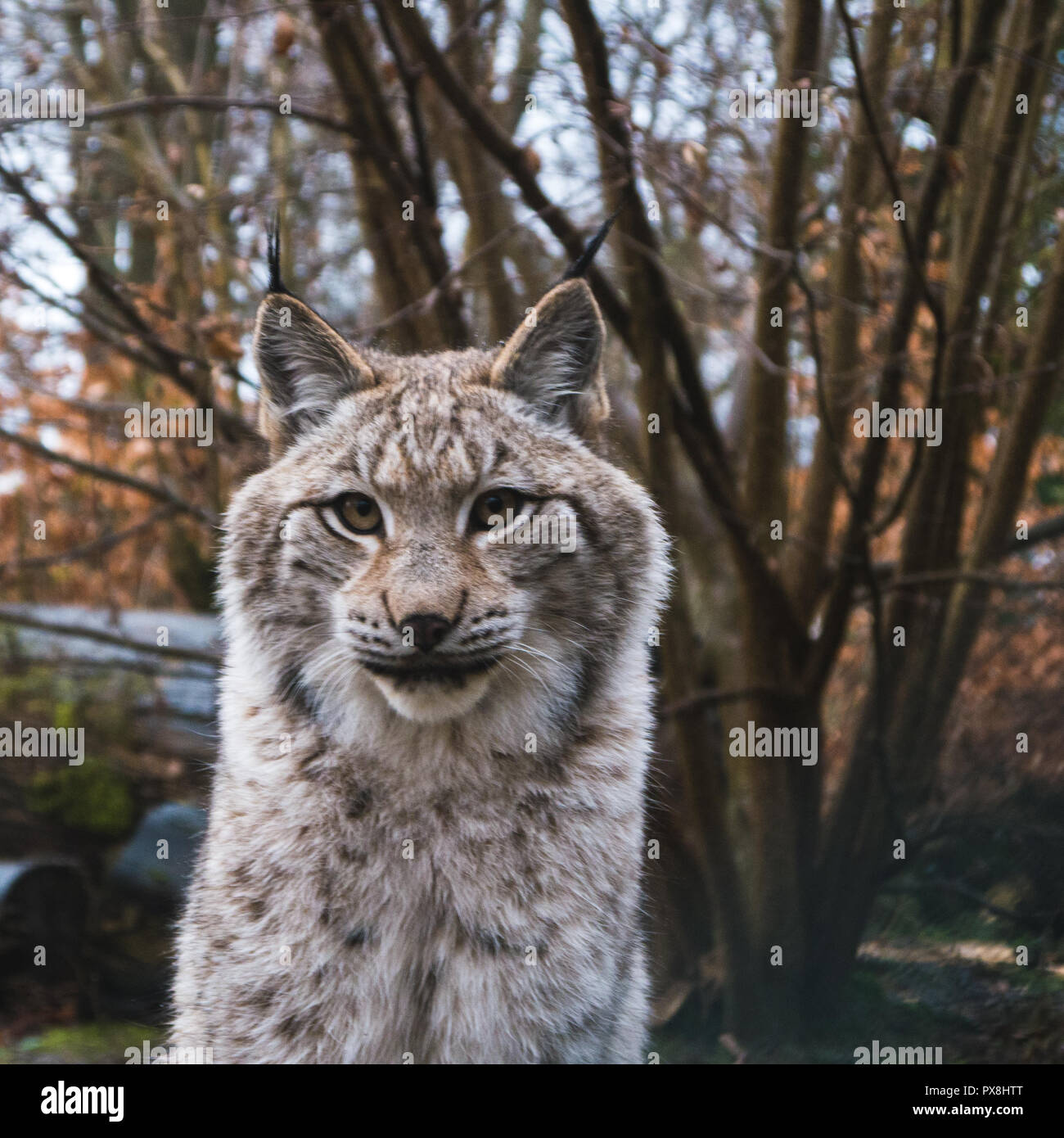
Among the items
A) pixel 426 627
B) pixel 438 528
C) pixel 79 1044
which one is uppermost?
pixel 438 528

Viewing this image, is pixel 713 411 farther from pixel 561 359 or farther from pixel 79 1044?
pixel 79 1044

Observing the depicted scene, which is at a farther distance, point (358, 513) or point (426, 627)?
point (358, 513)

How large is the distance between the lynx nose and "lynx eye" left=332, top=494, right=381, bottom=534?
14.1 inches

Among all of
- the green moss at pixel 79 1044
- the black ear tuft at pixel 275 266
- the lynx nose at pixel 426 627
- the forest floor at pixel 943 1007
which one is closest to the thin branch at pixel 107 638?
the green moss at pixel 79 1044

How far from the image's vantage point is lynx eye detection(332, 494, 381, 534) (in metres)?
2.92

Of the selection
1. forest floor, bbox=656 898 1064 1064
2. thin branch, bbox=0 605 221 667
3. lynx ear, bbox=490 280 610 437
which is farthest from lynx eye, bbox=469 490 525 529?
thin branch, bbox=0 605 221 667

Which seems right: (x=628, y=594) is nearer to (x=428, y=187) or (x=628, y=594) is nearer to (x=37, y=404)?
(x=428, y=187)

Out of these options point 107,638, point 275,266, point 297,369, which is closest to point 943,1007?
point 297,369

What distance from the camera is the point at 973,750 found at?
5344 mm

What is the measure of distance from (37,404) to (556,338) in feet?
16.6

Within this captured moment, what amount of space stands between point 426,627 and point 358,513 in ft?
1.46

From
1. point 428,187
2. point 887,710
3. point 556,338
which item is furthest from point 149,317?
point 887,710

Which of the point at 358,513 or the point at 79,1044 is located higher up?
the point at 358,513

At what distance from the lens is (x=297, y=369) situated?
3229 millimetres
